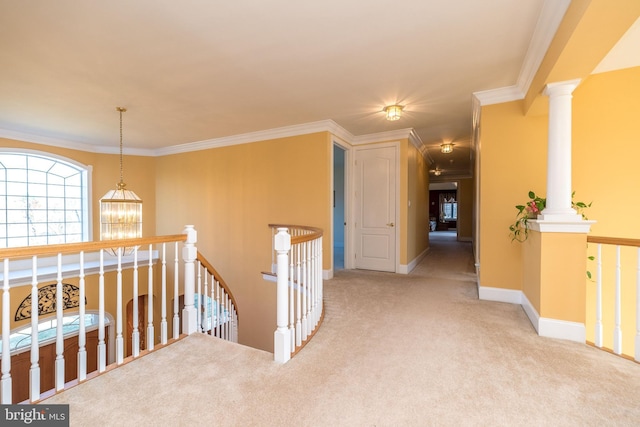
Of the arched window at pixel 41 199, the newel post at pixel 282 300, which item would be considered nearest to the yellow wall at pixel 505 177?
the newel post at pixel 282 300

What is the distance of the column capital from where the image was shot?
2.41m

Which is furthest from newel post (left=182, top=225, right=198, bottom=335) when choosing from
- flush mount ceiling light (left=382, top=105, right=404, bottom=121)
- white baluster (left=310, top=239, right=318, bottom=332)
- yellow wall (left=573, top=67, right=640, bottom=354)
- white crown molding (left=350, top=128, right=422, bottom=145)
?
yellow wall (left=573, top=67, right=640, bottom=354)

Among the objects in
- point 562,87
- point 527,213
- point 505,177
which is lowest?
point 527,213

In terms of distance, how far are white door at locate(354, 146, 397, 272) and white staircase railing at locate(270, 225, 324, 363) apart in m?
2.28

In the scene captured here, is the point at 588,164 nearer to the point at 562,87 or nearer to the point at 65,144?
the point at 562,87

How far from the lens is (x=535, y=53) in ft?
8.14

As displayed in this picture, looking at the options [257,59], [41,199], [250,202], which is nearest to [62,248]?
[257,59]

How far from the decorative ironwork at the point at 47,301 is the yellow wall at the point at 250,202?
2073mm

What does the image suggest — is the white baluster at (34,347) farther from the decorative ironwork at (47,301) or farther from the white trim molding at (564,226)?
the decorative ironwork at (47,301)

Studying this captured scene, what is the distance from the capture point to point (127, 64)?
8.98 feet

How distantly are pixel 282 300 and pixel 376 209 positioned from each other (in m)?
3.34

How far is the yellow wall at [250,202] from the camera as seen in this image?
4.63 metres

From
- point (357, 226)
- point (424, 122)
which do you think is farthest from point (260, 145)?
point (424, 122)

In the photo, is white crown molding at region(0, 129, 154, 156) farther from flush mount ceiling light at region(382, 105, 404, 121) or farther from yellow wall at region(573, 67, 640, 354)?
yellow wall at region(573, 67, 640, 354)
